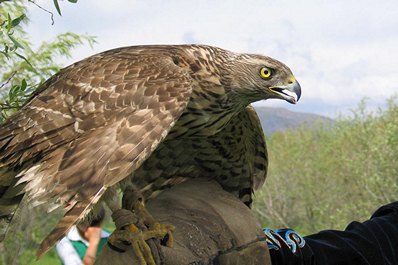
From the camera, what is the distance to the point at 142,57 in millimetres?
3578

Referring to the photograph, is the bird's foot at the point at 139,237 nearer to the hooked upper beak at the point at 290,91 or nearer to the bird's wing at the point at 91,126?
the bird's wing at the point at 91,126

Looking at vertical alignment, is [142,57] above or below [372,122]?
above

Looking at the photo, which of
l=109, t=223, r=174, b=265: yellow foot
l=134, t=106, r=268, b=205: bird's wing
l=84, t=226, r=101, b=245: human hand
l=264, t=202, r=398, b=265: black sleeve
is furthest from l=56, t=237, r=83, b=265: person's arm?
l=109, t=223, r=174, b=265: yellow foot

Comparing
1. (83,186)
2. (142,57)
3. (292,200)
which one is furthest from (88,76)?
(292,200)

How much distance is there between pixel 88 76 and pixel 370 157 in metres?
19.6

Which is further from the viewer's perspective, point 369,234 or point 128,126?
point 369,234

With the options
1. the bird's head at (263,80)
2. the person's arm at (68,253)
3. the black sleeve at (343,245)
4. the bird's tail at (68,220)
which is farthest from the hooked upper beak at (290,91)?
the person's arm at (68,253)

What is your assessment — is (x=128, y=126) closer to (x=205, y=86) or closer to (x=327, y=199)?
(x=205, y=86)

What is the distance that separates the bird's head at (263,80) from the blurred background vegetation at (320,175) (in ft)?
23.8

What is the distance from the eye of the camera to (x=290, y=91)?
415 centimetres

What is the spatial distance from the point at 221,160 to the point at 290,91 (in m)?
0.64

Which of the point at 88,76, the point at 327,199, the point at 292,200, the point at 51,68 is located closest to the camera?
the point at 88,76

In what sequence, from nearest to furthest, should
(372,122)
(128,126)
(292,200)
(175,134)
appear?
(128,126) → (175,134) → (372,122) → (292,200)

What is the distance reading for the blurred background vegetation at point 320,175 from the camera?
53.3 ft
